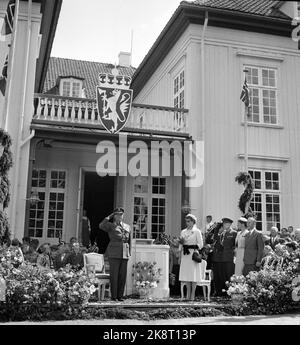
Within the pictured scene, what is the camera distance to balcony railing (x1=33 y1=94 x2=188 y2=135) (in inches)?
519

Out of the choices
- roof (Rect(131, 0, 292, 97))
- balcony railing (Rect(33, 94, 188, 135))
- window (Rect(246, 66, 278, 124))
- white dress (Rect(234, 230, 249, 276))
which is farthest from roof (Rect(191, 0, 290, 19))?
white dress (Rect(234, 230, 249, 276))

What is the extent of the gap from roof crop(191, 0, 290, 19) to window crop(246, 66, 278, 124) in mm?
1647

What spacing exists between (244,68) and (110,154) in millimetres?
4704

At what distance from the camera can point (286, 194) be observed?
14312 millimetres

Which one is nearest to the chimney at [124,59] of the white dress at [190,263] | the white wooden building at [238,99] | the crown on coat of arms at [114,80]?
the white wooden building at [238,99]

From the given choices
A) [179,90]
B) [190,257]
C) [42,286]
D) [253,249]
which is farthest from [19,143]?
[253,249]

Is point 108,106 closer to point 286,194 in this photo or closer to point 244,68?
point 244,68

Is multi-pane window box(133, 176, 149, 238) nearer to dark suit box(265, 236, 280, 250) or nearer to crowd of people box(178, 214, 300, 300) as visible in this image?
crowd of people box(178, 214, 300, 300)

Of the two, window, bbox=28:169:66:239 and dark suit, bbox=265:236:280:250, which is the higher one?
window, bbox=28:169:66:239

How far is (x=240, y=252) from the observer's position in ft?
31.5

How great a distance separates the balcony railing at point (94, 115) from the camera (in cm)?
1317

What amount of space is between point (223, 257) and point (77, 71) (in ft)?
50.5

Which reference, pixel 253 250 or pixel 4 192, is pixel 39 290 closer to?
pixel 4 192
